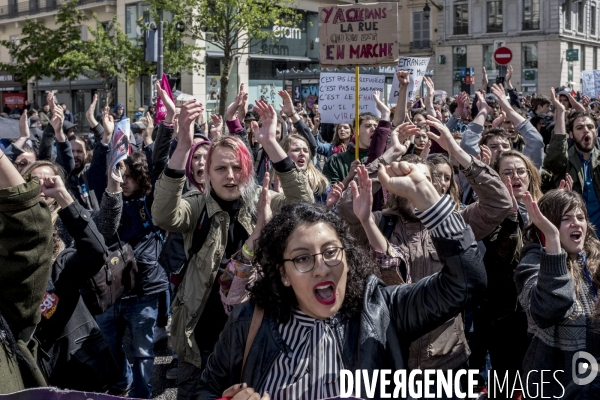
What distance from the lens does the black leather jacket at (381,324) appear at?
2.47m

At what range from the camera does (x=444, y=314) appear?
2520 mm

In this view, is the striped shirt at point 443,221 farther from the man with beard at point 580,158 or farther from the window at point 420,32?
the window at point 420,32

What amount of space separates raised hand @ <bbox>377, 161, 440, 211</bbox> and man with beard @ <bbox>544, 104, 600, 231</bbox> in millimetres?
4495

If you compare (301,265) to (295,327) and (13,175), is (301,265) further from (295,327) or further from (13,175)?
(13,175)

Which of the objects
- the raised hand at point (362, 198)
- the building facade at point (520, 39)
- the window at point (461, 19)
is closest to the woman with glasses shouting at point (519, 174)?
the raised hand at point (362, 198)

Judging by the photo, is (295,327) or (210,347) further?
(210,347)

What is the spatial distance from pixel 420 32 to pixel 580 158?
4621cm

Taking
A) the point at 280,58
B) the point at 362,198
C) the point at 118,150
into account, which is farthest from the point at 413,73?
A: the point at 280,58

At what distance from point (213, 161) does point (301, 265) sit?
1.53 meters

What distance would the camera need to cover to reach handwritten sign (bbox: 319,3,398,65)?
6.45 metres

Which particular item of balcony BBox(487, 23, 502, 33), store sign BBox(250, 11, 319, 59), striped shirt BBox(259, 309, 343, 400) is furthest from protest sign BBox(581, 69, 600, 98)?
balcony BBox(487, 23, 502, 33)

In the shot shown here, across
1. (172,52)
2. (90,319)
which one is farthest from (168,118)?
(172,52)

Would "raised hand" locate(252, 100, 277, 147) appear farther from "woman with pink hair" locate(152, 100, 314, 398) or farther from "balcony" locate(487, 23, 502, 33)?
"balcony" locate(487, 23, 502, 33)

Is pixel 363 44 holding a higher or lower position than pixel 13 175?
higher
